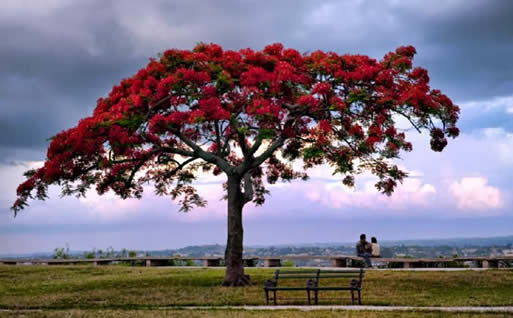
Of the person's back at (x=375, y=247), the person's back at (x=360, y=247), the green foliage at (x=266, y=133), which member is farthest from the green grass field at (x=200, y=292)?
the green foliage at (x=266, y=133)

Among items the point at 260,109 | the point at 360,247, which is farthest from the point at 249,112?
the point at 360,247

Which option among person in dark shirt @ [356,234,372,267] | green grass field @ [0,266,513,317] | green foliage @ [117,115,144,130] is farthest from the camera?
person in dark shirt @ [356,234,372,267]

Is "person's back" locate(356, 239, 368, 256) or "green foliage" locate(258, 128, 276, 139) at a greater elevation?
"green foliage" locate(258, 128, 276, 139)

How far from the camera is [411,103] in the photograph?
69.4 feet

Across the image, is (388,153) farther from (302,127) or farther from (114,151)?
(114,151)

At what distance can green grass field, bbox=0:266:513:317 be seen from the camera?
1745 cm

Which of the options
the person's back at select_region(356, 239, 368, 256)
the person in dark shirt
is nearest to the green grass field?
the person in dark shirt

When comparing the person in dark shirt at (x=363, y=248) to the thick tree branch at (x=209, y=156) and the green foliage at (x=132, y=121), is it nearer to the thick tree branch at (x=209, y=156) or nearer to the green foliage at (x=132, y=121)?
the thick tree branch at (x=209, y=156)

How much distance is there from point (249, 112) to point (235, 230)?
5.01 metres

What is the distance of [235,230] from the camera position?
2408cm

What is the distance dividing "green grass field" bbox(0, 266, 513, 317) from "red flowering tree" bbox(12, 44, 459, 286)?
309 cm

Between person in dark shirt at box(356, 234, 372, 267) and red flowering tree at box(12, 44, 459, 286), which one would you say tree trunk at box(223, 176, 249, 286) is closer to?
red flowering tree at box(12, 44, 459, 286)

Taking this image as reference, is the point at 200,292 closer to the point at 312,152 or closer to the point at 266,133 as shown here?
the point at 266,133

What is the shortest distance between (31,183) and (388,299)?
1370 cm
